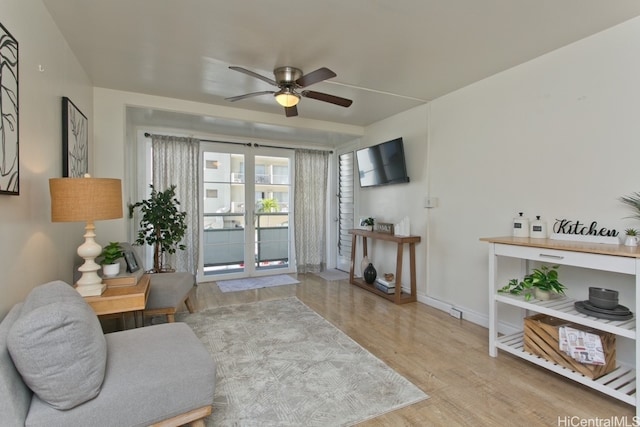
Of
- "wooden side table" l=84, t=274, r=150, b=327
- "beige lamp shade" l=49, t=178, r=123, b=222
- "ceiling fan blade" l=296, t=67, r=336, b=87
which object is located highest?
"ceiling fan blade" l=296, t=67, r=336, b=87

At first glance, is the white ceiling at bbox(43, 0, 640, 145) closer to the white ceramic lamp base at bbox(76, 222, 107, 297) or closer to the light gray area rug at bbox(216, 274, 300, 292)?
the white ceramic lamp base at bbox(76, 222, 107, 297)

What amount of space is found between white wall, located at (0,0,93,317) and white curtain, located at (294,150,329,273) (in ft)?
11.0

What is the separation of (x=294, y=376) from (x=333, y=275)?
3.14 metres

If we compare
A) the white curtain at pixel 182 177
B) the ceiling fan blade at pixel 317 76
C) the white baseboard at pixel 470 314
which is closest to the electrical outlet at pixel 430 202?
the white baseboard at pixel 470 314

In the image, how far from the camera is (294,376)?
2186mm

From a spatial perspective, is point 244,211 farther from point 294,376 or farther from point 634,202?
point 634,202

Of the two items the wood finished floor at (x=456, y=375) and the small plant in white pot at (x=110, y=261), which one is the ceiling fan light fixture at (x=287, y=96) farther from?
the wood finished floor at (x=456, y=375)

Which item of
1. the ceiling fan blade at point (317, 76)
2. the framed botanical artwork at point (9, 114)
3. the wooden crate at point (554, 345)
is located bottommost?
the wooden crate at point (554, 345)

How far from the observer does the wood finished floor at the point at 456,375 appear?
1783 mm

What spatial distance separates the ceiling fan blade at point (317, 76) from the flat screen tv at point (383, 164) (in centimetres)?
182

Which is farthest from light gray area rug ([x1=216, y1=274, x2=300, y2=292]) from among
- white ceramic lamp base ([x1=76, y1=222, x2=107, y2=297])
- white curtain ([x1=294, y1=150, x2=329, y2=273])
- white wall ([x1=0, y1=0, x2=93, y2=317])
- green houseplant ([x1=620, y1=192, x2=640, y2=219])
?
green houseplant ([x1=620, y1=192, x2=640, y2=219])

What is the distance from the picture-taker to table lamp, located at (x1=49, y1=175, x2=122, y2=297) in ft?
5.91

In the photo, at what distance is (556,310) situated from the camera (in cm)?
210

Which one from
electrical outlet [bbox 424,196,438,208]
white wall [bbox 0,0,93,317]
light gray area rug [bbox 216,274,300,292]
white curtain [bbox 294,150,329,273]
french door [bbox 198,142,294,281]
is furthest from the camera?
white curtain [bbox 294,150,329,273]
